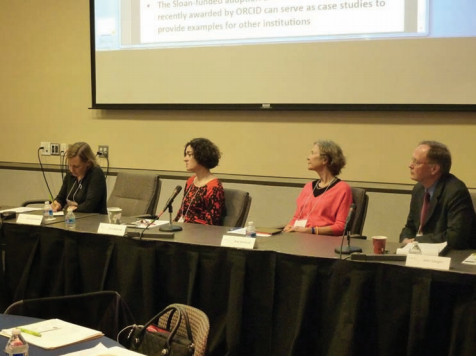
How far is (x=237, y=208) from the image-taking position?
12.8 feet

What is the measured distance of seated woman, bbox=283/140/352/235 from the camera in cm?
368

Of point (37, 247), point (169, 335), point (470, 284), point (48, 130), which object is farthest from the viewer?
point (48, 130)

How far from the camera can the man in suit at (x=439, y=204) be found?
306 centimetres

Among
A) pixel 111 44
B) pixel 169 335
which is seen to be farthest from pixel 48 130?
pixel 169 335

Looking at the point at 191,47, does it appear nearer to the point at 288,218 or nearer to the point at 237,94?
the point at 237,94

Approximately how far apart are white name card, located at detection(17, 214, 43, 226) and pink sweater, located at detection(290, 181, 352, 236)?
1.57 m

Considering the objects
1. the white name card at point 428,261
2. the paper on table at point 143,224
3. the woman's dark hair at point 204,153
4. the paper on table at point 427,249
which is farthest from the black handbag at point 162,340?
the woman's dark hair at point 204,153

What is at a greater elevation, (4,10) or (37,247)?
(4,10)

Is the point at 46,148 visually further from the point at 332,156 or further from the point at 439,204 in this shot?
the point at 439,204

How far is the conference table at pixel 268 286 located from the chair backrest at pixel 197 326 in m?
0.66

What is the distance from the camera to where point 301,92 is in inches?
184

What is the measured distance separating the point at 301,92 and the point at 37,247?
2226 millimetres

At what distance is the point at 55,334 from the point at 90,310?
0.56 m

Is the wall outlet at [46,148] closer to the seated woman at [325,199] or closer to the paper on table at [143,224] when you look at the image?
the paper on table at [143,224]
